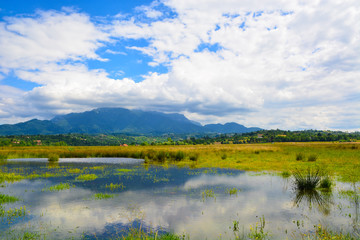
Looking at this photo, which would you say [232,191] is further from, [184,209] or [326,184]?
[326,184]

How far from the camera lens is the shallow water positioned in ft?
35.1

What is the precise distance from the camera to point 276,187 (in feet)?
63.0

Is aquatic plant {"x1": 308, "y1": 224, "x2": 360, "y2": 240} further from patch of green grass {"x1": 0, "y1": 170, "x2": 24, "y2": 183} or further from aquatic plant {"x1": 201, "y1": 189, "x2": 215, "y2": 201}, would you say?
patch of green grass {"x1": 0, "y1": 170, "x2": 24, "y2": 183}

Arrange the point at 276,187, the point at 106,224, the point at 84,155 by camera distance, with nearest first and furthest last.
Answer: the point at 106,224 → the point at 276,187 → the point at 84,155

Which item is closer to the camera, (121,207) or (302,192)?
(121,207)

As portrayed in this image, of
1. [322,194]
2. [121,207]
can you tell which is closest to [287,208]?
[322,194]

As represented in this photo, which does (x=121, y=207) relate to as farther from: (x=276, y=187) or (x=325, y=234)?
(x=276, y=187)

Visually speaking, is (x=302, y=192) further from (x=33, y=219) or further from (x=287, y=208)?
(x=33, y=219)

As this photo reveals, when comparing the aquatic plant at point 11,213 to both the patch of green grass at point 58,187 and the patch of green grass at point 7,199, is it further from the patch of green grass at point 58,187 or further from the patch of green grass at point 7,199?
the patch of green grass at point 58,187

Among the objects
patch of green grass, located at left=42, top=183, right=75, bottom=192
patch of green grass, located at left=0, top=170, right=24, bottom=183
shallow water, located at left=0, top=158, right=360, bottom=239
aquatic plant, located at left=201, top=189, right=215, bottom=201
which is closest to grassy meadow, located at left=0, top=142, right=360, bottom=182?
shallow water, located at left=0, top=158, right=360, bottom=239

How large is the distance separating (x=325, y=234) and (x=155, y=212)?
323 inches

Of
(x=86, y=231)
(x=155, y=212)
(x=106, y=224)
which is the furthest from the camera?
(x=155, y=212)

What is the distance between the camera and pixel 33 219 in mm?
11969

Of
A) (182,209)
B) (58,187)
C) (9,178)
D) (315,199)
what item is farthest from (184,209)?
(9,178)
